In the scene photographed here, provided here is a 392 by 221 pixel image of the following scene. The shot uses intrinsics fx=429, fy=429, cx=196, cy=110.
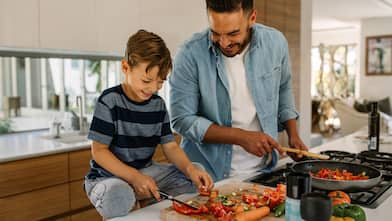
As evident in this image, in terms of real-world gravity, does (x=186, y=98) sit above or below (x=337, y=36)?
below

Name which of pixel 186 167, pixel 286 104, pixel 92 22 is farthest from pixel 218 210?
pixel 92 22

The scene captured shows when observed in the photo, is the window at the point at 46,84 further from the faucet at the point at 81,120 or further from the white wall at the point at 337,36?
the white wall at the point at 337,36

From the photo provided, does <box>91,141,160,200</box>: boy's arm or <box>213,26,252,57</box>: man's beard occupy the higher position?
<box>213,26,252,57</box>: man's beard

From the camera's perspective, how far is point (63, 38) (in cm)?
279

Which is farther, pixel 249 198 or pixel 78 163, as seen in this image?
pixel 78 163

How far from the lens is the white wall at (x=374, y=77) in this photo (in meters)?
8.62

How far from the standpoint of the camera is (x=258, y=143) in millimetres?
1508

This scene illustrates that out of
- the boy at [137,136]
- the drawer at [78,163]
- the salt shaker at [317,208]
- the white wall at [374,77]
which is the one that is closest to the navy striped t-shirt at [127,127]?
the boy at [137,136]

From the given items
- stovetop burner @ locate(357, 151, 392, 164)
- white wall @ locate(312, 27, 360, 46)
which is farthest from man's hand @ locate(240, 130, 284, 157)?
white wall @ locate(312, 27, 360, 46)

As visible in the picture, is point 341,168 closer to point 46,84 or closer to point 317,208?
point 317,208

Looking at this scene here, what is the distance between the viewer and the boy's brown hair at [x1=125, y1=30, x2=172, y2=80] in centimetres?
133

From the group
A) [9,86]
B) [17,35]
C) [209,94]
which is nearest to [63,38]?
[17,35]

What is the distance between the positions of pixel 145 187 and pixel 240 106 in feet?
2.15

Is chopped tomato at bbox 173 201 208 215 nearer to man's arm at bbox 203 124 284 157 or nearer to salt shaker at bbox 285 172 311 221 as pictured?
salt shaker at bbox 285 172 311 221
